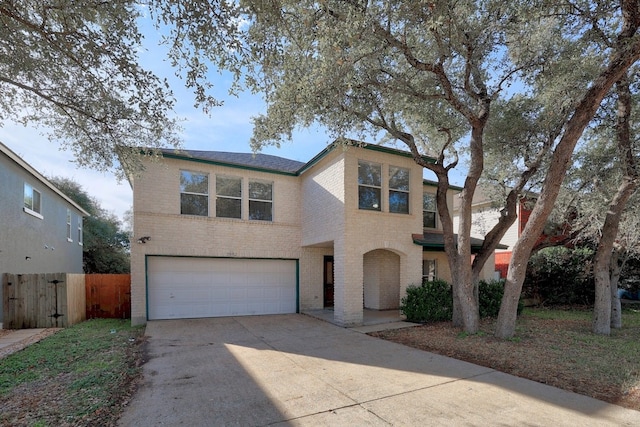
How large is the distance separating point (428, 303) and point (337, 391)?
Result: 20.9ft

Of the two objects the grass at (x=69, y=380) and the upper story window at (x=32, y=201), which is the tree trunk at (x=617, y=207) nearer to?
the grass at (x=69, y=380)

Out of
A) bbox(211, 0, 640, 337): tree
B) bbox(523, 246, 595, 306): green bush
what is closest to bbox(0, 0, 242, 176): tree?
bbox(211, 0, 640, 337): tree

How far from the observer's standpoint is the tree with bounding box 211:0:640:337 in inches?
237

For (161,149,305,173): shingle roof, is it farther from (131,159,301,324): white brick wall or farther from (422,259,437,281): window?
(422,259,437,281): window

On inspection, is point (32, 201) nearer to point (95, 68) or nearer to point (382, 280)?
point (95, 68)

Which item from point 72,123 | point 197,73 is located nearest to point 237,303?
point 72,123

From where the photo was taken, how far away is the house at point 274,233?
34.6 feet

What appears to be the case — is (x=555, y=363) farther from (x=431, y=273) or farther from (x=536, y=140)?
(x=431, y=273)

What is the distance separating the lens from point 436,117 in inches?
372

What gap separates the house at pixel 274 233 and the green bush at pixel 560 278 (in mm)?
5967

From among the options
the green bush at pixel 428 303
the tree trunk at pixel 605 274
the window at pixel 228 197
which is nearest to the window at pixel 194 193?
the window at pixel 228 197

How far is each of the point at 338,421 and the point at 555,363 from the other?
4.75m

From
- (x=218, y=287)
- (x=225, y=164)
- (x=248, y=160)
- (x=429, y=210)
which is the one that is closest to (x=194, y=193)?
(x=225, y=164)

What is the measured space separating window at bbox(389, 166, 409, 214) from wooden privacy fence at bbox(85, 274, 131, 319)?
32.5 feet
